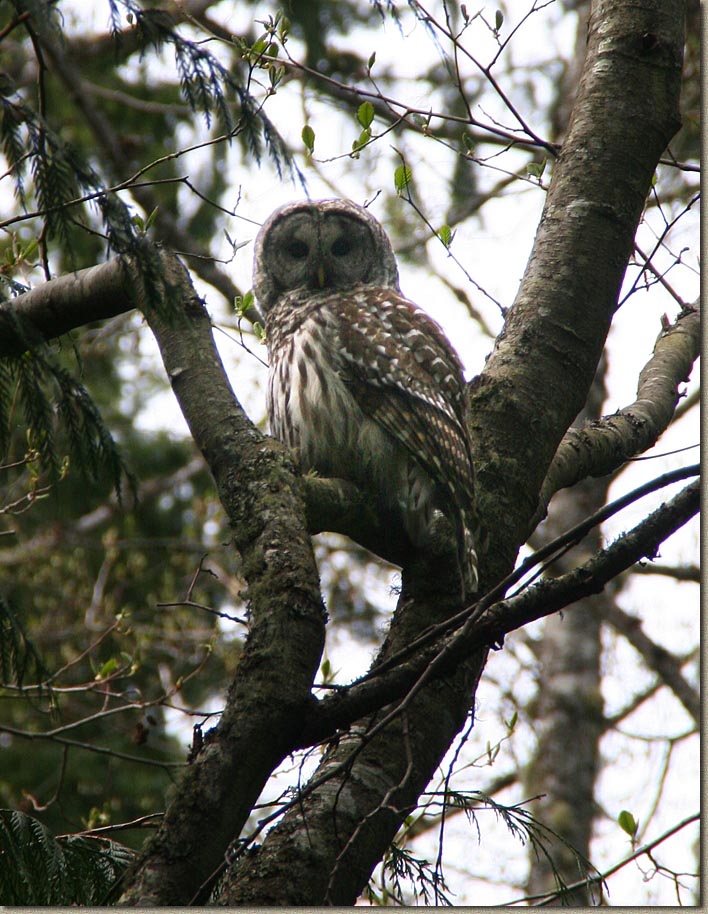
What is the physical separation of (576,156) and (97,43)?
5.14 metres

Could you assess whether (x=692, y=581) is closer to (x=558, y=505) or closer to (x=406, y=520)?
(x=558, y=505)

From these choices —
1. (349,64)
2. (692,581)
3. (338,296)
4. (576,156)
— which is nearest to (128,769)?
(692,581)

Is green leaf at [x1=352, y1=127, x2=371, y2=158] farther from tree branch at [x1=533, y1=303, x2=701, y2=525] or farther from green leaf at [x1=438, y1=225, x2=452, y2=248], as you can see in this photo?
tree branch at [x1=533, y1=303, x2=701, y2=525]

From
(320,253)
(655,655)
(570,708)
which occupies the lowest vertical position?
(570,708)

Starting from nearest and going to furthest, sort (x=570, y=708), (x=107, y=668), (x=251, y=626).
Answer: (x=251, y=626) → (x=107, y=668) → (x=570, y=708)

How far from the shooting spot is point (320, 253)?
456 centimetres

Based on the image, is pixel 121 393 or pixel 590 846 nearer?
pixel 590 846

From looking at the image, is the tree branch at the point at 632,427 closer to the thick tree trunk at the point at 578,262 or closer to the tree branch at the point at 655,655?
the thick tree trunk at the point at 578,262

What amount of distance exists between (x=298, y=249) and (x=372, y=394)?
1.15m

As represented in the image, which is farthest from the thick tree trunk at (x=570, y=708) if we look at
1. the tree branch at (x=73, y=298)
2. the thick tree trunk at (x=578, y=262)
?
the tree branch at (x=73, y=298)

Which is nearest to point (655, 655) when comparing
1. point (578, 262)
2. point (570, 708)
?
point (570, 708)

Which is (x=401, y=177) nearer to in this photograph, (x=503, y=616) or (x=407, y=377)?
(x=407, y=377)

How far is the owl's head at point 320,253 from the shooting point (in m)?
4.58

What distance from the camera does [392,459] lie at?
3713 millimetres
